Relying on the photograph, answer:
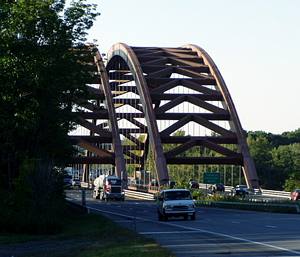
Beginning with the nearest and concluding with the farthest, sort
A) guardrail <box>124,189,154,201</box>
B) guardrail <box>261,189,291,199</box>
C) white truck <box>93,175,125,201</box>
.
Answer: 1. guardrail <box>261,189,291,199</box>
2. white truck <box>93,175,125,201</box>
3. guardrail <box>124,189,154,201</box>

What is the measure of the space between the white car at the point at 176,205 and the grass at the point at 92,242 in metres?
5.10

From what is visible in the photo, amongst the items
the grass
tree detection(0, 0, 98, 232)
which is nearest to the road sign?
tree detection(0, 0, 98, 232)

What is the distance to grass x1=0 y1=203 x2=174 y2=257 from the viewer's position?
2234cm

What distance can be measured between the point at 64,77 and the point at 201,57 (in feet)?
229

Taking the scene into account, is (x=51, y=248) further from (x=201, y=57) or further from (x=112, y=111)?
(x=201, y=57)

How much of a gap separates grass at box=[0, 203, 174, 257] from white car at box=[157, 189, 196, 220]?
5096 millimetres

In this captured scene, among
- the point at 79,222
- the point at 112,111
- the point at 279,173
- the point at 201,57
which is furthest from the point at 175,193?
the point at 279,173

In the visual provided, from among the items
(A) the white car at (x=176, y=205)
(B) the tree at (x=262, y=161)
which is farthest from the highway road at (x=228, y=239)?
(B) the tree at (x=262, y=161)

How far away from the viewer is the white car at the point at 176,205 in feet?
138

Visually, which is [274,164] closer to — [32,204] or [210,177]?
[210,177]

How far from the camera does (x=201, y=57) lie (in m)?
108

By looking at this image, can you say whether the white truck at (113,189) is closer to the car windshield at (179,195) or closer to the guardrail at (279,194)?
the guardrail at (279,194)

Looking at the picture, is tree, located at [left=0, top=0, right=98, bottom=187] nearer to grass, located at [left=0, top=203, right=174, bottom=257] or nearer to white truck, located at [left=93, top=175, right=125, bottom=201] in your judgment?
grass, located at [left=0, top=203, right=174, bottom=257]

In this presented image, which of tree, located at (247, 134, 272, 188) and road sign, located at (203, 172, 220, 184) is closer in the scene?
road sign, located at (203, 172, 220, 184)
